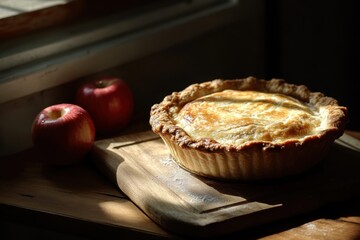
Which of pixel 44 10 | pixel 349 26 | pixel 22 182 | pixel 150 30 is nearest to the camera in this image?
pixel 22 182

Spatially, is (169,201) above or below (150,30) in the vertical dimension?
below

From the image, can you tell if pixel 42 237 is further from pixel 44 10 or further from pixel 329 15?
pixel 329 15

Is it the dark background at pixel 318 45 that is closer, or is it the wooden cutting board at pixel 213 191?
the wooden cutting board at pixel 213 191

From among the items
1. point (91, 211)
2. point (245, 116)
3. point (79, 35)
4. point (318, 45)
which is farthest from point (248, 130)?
point (318, 45)

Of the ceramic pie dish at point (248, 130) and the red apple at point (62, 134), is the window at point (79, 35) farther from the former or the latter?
the ceramic pie dish at point (248, 130)

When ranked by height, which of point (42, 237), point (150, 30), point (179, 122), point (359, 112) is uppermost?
point (150, 30)

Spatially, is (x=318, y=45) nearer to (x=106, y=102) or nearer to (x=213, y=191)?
(x=106, y=102)

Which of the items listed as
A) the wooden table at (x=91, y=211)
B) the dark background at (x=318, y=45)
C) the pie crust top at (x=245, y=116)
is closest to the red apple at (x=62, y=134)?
the wooden table at (x=91, y=211)

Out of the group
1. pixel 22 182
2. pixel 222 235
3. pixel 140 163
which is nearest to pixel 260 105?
pixel 140 163
